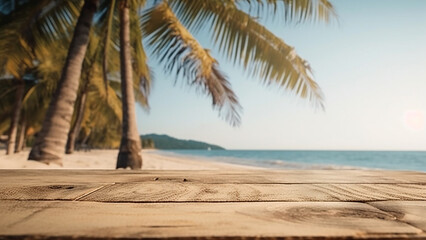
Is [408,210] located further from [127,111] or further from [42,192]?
[127,111]

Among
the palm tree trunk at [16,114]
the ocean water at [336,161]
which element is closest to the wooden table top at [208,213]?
the palm tree trunk at [16,114]

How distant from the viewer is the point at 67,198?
0.75m

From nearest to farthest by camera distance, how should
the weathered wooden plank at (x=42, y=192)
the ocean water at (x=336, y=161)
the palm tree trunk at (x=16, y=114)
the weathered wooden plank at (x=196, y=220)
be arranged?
the weathered wooden plank at (x=196, y=220)
the weathered wooden plank at (x=42, y=192)
the palm tree trunk at (x=16, y=114)
the ocean water at (x=336, y=161)

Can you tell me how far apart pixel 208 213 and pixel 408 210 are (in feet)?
1.61

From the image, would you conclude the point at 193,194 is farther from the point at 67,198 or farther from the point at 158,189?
the point at 67,198

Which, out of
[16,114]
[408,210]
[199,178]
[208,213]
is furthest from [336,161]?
[208,213]

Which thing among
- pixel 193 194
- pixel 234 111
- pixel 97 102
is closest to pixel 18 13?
pixel 234 111

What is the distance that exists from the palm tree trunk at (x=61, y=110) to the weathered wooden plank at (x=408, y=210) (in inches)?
157

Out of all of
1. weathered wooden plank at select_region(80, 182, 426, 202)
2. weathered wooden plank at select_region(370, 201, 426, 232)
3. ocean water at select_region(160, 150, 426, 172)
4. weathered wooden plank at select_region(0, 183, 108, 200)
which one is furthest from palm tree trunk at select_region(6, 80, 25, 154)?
ocean water at select_region(160, 150, 426, 172)

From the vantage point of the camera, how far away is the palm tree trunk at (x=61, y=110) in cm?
373

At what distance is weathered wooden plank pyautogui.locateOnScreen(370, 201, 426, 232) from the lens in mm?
566

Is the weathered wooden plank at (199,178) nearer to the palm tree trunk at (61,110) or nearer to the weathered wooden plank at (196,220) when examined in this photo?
the weathered wooden plank at (196,220)

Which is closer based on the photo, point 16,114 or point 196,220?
point 196,220

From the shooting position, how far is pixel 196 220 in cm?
55
